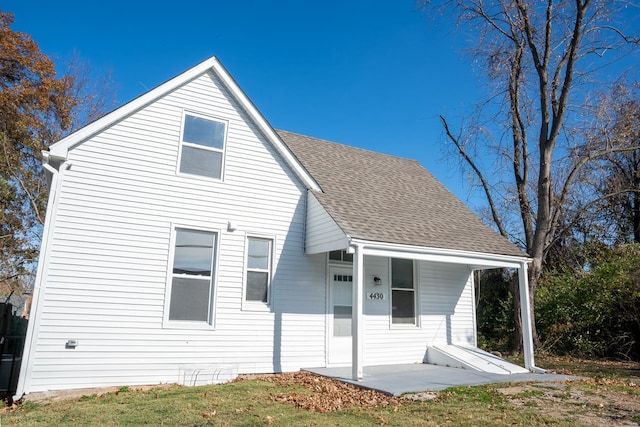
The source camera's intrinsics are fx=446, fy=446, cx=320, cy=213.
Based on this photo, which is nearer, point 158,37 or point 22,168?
point 158,37

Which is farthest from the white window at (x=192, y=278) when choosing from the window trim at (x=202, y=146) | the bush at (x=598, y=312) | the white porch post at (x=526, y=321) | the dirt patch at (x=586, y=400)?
the bush at (x=598, y=312)

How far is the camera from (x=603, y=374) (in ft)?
34.2

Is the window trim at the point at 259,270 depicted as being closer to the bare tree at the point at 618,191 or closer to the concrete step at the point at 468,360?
the concrete step at the point at 468,360

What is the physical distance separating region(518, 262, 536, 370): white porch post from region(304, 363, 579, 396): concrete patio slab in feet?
2.06

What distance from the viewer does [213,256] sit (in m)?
9.46

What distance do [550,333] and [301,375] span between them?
31.8ft

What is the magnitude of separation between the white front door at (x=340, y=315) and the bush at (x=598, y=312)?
7.93 m

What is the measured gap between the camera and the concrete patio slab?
8.04 meters

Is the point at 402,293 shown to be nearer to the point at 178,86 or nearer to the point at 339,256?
the point at 339,256

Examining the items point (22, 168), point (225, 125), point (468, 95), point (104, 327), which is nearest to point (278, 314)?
point (104, 327)

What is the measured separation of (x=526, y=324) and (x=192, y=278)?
8.12 m

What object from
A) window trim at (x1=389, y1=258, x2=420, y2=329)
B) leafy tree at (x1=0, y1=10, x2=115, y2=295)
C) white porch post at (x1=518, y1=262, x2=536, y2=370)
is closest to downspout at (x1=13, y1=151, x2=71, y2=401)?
window trim at (x1=389, y1=258, x2=420, y2=329)

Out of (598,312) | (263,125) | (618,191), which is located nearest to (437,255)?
(263,125)

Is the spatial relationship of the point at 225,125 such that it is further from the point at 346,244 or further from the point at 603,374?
the point at 603,374
